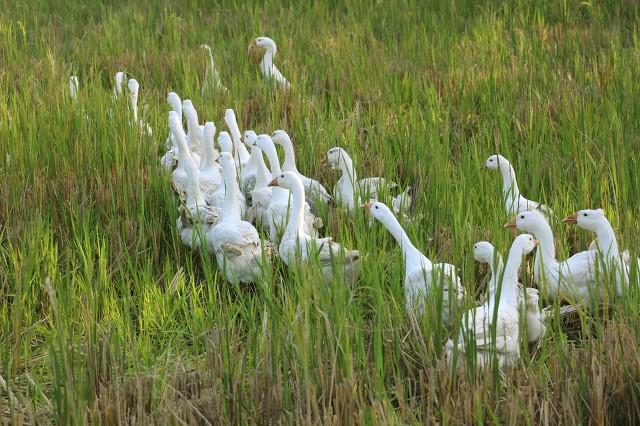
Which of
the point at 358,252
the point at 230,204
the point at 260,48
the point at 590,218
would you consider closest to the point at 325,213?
the point at 230,204

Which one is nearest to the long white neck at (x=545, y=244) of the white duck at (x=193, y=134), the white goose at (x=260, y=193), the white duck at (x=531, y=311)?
the white duck at (x=531, y=311)

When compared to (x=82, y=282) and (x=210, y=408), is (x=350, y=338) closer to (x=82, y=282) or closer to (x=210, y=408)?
(x=210, y=408)

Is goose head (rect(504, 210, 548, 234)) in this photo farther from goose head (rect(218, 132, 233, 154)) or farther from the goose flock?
goose head (rect(218, 132, 233, 154))

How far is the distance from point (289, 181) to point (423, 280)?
92 cm

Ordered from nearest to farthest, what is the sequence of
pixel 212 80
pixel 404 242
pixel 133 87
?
pixel 404 242
pixel 133 87
pixel 212 80

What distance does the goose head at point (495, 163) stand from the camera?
4.00 meters

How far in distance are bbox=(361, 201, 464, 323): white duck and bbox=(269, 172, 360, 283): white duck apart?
0.17 metres

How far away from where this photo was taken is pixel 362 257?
126 inches

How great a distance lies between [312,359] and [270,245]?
111 cm

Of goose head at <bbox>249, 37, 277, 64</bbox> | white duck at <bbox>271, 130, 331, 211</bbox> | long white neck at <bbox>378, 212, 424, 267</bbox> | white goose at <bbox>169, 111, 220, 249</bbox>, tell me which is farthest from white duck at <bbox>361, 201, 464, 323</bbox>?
goose head at <bbox>249, 37, 277, 64</bbox>

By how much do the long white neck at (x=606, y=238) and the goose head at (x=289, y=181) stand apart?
3.65 feet

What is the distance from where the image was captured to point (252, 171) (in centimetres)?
454

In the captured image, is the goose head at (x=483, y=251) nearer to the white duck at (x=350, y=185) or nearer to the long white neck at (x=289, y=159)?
the white duck at (x=350, y=185)

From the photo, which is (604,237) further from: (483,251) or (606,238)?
(483,251)
